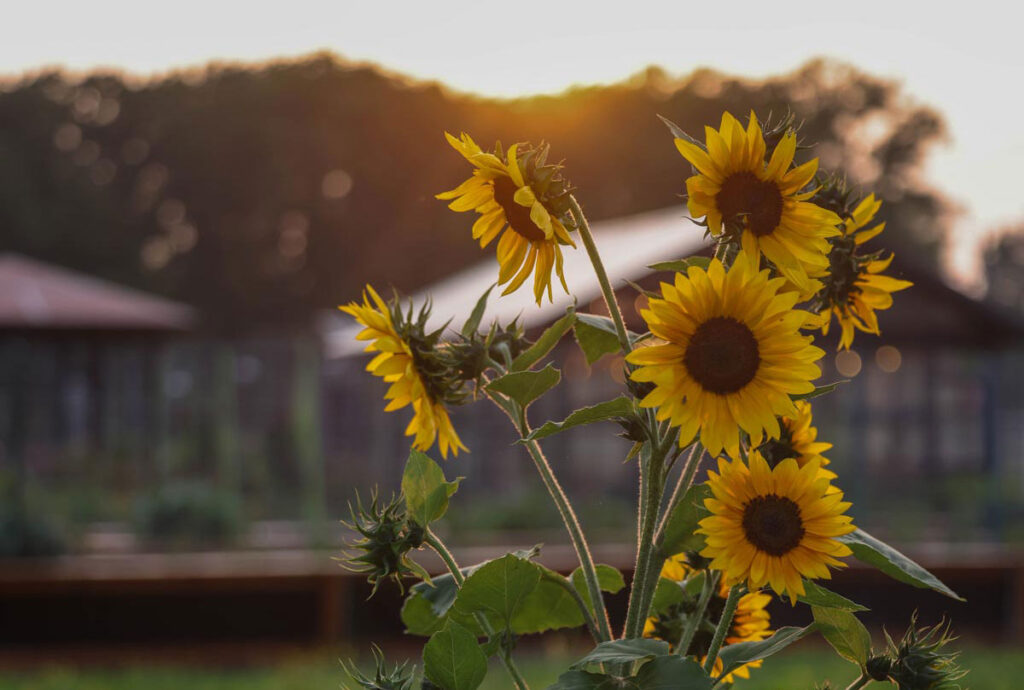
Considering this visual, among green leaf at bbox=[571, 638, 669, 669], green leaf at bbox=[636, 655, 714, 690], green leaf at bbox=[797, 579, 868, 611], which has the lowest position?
green leaf at bbox=[636, 655, 714, 690]

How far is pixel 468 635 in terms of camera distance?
0.99m

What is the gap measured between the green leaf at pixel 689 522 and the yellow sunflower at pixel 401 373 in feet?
0.62

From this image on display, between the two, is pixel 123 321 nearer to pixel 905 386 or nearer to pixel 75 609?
pixel 75 609

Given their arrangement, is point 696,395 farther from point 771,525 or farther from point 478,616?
point 478,616

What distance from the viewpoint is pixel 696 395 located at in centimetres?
93

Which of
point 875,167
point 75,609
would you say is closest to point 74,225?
point 875,167

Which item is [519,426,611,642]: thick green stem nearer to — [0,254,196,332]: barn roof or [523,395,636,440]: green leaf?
[523,395,636,440]: green leaf

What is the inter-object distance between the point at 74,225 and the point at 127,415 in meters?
9.95

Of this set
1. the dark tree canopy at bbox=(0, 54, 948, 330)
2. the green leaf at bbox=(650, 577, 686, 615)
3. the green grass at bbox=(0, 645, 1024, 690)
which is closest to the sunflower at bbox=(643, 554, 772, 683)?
the green leaf at bbox=(650, 577, 686, 615)

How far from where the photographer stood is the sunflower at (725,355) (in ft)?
3.01

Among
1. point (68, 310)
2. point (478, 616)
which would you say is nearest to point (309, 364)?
point (68, 310)

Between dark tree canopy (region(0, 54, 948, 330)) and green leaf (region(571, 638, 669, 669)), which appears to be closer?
green leaf (region(571, 638, 669, 669))

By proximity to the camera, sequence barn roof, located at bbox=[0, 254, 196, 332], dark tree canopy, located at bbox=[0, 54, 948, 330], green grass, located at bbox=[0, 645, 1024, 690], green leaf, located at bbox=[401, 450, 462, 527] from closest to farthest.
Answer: green leaf, located at bbox=[401, 450, 462, 527] → green grass, located at bbox=[0, 645, 1024, 690] → barn roof, located at bbox=[0, 254, 196, 332] → dark tree canopy, located at bbox=[0, 54, 948, 330]

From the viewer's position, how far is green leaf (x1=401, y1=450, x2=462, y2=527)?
1012mm
